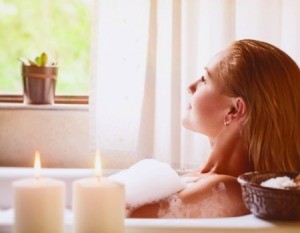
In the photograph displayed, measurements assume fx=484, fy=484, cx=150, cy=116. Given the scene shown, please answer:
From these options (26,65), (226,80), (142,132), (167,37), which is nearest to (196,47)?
(167,37)

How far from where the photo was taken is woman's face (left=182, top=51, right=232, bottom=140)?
141 centimetres

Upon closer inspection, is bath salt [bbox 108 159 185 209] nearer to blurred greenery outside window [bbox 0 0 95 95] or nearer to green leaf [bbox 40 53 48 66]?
green leaf [bbox 40 53 48 66]

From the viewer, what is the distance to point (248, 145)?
4.44ft

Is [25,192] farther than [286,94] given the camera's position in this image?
No

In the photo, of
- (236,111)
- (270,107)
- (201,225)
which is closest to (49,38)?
(236,111)

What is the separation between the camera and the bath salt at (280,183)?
1017 mm

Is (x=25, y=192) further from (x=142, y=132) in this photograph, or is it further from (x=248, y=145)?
(x=142, y=132)

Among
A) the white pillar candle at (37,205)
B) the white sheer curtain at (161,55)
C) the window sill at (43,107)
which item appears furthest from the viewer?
the window sill at (43,107)

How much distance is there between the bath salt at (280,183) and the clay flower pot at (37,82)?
4.48 feet

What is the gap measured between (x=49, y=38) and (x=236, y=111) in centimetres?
136

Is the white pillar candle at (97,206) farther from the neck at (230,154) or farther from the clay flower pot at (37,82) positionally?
the clay flower pot at (37,82)

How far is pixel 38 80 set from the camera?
2189 millimetres

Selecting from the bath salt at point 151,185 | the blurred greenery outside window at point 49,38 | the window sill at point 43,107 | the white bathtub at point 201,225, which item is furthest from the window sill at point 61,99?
the white bathtub at point 201,225

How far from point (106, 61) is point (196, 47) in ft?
1.22
